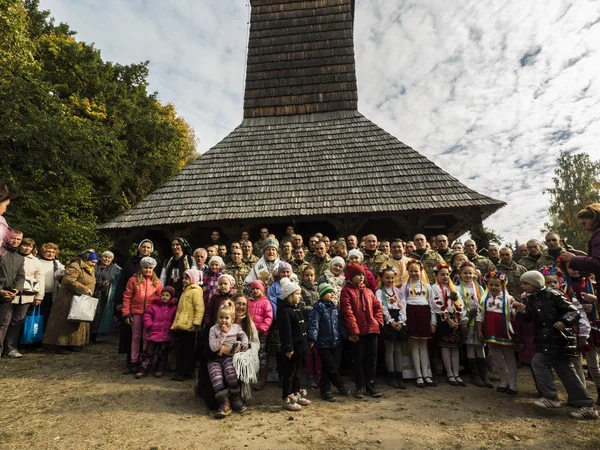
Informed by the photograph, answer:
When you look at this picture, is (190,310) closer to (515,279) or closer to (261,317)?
(261,317)

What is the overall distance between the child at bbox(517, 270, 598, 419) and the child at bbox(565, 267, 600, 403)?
465 millimetres

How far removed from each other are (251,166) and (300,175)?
1527 mm

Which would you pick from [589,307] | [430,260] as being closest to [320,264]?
[430,260]

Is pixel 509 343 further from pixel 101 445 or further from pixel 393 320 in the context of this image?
pixel 101 445

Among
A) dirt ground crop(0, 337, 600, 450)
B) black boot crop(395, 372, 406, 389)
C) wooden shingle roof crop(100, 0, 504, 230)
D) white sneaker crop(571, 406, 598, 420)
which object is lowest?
dirt ground crop(0, 337, 600, 450)

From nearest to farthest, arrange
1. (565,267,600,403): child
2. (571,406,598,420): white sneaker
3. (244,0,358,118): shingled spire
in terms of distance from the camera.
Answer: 1. (571,406,598,420): white sneaker
2. (565,267,600,403): child
3. (244,0,358,118): shingled spire

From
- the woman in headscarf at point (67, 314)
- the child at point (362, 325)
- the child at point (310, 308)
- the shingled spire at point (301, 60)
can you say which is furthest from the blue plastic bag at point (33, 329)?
the shingled spire at point (301, 60)

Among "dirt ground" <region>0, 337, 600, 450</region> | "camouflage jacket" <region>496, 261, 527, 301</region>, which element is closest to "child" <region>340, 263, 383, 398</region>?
"dirt ground" <region>0, 337, 600, 450</region>

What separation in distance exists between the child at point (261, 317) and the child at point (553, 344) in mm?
2911

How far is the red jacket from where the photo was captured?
12.6 feet

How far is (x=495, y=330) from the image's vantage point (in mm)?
3982

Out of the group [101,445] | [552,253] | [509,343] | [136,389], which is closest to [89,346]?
[136,389]

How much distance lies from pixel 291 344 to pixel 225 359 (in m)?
0.72

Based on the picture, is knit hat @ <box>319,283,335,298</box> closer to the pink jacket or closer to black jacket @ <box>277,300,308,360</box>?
black jacket @ <box>277,300,308,360</box>
